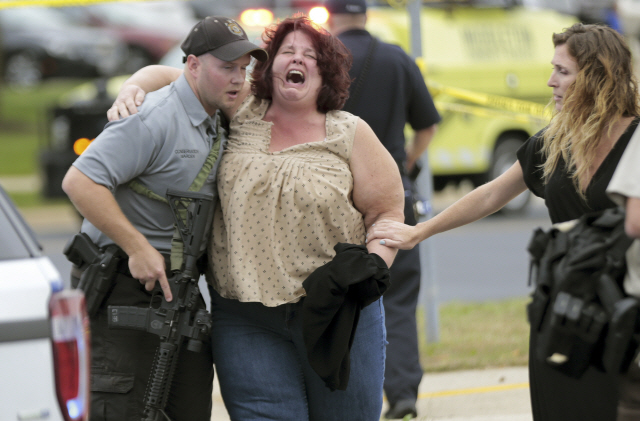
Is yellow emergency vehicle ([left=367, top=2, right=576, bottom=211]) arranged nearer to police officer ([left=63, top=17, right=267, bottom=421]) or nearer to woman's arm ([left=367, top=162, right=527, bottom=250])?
woman's arm ([left=367, top=162, right=527, bottom=250])

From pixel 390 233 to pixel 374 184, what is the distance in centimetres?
19

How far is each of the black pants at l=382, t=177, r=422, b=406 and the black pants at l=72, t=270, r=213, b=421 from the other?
1.53m

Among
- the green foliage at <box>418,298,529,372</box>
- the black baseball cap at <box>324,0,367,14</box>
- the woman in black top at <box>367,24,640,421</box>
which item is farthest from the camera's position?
the green foliage at <box>418,298,529,372</box>

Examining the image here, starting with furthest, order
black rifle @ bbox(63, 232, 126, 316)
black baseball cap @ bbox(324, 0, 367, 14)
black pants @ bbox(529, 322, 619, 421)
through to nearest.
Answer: black baseball cap @ bbox(324, 0, 367, 14)
black rifle @ bbox(63, 232, 126, 316)
black pants @ bbox(529, 322, 619, 421)

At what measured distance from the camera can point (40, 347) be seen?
7.70 ft

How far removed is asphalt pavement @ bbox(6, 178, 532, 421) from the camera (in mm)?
4953

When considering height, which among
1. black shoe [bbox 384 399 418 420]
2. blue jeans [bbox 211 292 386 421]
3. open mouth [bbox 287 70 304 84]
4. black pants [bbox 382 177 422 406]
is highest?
open mouth [bbox 287 70 304 84]

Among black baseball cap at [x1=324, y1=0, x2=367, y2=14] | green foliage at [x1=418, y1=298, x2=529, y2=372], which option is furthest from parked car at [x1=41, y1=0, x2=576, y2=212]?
black baseball cap at [x1=324, y1=0, x2=367, y2=14]

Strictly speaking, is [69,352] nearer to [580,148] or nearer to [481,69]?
[580,148]

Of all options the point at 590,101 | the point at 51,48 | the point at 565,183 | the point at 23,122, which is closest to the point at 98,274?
the point at 565,183

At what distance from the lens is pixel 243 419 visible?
3.38 m

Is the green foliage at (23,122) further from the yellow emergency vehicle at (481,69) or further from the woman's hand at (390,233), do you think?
the woman's hand at (390,233)

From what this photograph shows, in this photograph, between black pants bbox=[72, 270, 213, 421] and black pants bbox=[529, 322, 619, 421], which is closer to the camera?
black pants bbox=[529, 322, 619, 421]

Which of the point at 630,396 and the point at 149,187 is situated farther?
the point at 149,187
